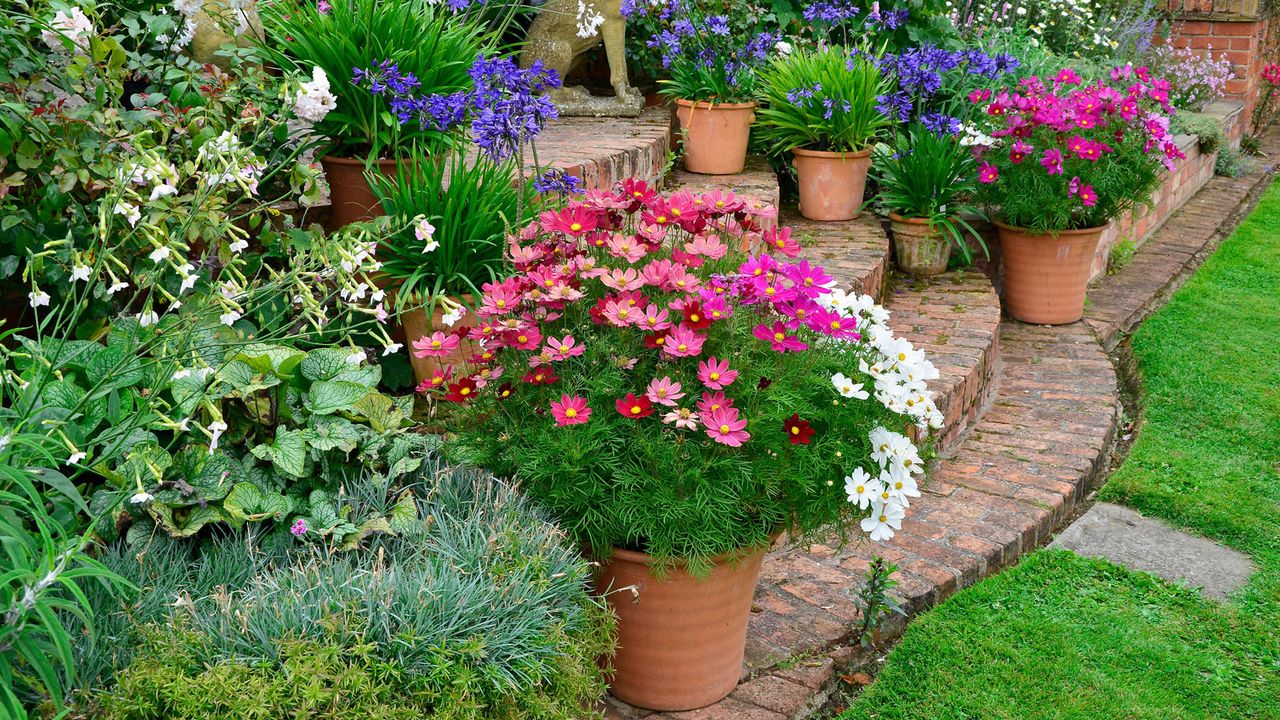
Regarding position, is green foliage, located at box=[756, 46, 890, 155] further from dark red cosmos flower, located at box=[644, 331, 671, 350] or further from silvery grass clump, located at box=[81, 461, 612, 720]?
silvery grass clump, located at box=[81, 461, 612, 720]

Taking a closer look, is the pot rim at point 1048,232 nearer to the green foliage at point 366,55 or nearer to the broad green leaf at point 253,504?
the green foliage at point 366,55

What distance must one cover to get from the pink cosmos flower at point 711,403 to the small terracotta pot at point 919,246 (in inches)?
129

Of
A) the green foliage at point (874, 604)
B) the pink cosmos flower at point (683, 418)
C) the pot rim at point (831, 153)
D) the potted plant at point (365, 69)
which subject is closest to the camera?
the pink cosmos flower at point (683, 418)

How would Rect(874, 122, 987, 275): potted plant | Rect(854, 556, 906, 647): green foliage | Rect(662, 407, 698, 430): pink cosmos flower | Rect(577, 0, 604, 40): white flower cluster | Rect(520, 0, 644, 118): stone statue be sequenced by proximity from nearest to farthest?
Rect(662, 407, 698, 430): pink cosmos flower, Rect(854, 556, 906, 647): green foliage, Rect(577, 0, 604, 40): white flower cluster, Rect(520, 0, 644, 118): stone statue, Rect(874, 122, 987, 275): potted plant

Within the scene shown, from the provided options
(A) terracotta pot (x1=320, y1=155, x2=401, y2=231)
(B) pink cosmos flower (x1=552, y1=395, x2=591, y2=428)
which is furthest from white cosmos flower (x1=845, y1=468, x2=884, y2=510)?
(A) terracotta pot (x1=320, y1=155, x2=401, y2=231)

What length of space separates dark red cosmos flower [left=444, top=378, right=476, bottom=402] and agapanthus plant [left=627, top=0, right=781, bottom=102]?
3.23 meters

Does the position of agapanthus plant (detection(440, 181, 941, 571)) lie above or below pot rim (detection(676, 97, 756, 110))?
below

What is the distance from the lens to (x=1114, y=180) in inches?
199

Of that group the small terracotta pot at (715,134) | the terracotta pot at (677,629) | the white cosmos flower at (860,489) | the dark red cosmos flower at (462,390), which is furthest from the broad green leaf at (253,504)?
the small terracotta pot at (715,134)

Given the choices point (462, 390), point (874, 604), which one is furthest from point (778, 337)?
point (874, 604)

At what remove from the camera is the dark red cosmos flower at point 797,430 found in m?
2.32

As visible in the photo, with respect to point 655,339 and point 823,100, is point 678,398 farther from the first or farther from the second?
point 823,100

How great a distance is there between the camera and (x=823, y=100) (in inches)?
206

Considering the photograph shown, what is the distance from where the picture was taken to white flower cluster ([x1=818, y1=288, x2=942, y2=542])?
2.41 metres
